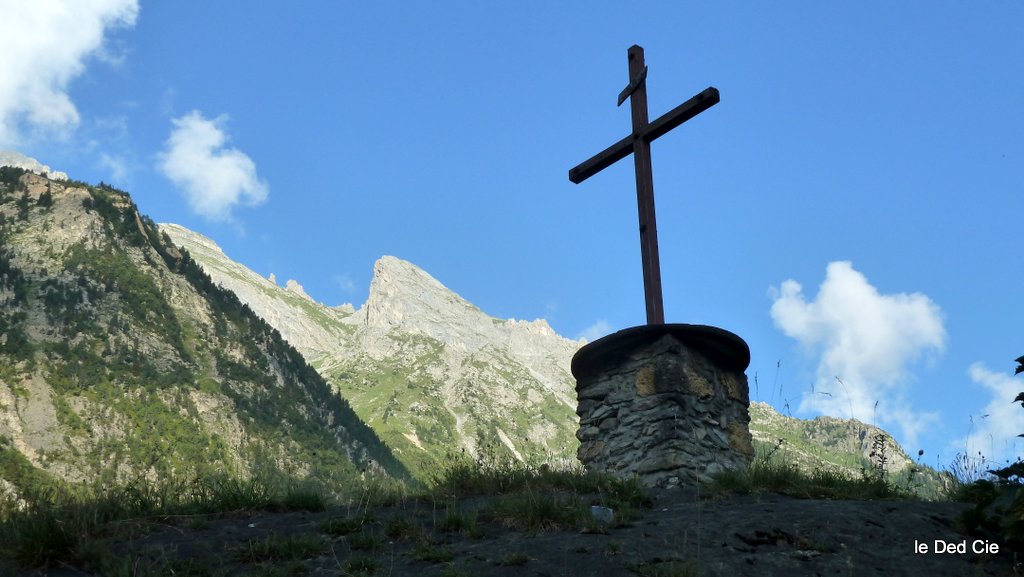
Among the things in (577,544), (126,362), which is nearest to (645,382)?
(577,544)

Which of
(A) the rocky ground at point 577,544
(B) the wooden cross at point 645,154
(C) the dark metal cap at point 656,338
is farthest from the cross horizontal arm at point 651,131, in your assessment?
(A) the rocky ground at point 577,544

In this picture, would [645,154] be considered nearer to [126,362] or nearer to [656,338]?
[656,338]

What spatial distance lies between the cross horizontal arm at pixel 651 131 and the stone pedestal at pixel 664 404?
2573mm

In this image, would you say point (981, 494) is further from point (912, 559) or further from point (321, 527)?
point (321, 527)

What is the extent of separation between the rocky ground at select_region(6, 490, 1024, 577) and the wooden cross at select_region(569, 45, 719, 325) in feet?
11.3

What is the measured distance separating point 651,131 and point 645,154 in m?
0.28

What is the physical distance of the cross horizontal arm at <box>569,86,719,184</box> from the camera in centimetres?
931

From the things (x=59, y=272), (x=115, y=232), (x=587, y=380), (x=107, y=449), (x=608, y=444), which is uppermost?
(x=115, y=232)

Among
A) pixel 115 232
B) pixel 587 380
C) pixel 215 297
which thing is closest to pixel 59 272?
pixel 115 232

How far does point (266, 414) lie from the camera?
123 meters

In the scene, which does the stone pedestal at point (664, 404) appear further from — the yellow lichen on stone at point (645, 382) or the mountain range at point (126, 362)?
the mountain range at point (126, 362)

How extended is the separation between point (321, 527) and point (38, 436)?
333ft

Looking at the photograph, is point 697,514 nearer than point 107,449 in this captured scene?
Yes

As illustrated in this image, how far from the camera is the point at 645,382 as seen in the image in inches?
338
